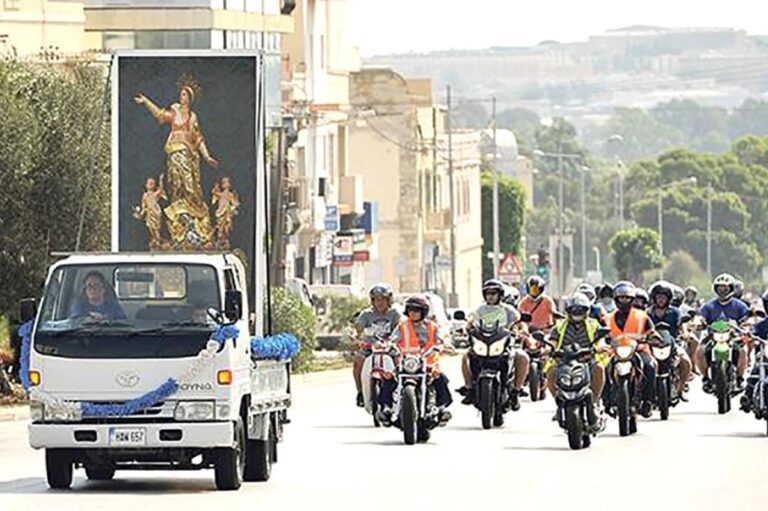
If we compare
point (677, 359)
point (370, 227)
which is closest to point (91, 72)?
point (677, 359)

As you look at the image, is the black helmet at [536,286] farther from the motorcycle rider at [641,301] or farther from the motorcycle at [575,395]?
the motorcycle at [575,395]

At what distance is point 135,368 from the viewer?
23.1 metres

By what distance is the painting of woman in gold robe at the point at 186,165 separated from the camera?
27500 mm

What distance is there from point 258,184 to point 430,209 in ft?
268

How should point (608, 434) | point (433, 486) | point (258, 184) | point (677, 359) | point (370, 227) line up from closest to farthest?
1. point (433, 486)
2. point (258, 184)
3. point (608, 434)
4. point (677, 359)
5. point (370, 227)

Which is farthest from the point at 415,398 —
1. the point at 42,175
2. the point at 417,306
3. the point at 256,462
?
the point at 42,175

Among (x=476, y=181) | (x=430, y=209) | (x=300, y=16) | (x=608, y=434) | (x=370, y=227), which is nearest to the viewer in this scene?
(x=608, y=434)

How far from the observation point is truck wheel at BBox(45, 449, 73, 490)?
23.5m

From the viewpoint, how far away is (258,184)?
90.0ft

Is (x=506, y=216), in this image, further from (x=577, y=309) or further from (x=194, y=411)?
(x=194, y=411)

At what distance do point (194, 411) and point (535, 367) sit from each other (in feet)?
54.9

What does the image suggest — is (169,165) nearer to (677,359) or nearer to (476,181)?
(677,359)

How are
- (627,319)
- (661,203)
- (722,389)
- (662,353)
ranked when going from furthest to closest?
(661,203), (722,389), (662,353), (627,319)

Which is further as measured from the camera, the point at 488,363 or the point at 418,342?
the point at 488,363
